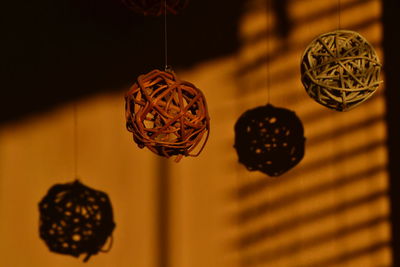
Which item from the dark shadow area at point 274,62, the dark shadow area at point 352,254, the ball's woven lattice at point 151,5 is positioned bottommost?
the dark shadow area at point 352,254

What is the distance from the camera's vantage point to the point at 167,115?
100 inches

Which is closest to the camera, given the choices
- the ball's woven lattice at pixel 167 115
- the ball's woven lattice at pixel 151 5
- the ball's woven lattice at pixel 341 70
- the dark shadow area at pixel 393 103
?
the ball's woven lattice at pixel 167 115

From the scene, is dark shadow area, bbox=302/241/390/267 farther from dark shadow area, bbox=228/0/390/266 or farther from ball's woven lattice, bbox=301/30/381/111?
ball's woven lattice, bbox=301/30/381/111

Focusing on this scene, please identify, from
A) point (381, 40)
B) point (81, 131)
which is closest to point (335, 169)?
point (381, 40)

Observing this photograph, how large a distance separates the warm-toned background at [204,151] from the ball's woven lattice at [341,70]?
0.75m

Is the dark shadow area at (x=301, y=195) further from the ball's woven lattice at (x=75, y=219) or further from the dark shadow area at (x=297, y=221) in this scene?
the ball's woven lattice at (x=75, y=219)

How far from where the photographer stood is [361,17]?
11.4ft

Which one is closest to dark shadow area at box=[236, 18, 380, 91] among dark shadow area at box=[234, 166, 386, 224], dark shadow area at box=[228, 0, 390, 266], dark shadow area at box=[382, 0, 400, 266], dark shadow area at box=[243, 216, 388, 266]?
dark shadow area at box=[228, 0, 390, 266]

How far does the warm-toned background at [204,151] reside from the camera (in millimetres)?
3494

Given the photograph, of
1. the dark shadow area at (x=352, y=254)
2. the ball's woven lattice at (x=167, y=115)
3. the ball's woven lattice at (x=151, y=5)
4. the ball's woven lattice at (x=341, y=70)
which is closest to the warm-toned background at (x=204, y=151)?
the dark shadow area at (x=352, y=254)

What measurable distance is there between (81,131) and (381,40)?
153 centimetres

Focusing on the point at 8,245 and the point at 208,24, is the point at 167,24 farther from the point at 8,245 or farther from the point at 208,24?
the point at 8,245

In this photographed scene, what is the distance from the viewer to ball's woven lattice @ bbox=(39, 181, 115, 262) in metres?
3.59

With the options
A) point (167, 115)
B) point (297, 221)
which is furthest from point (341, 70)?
point (297, 221)
